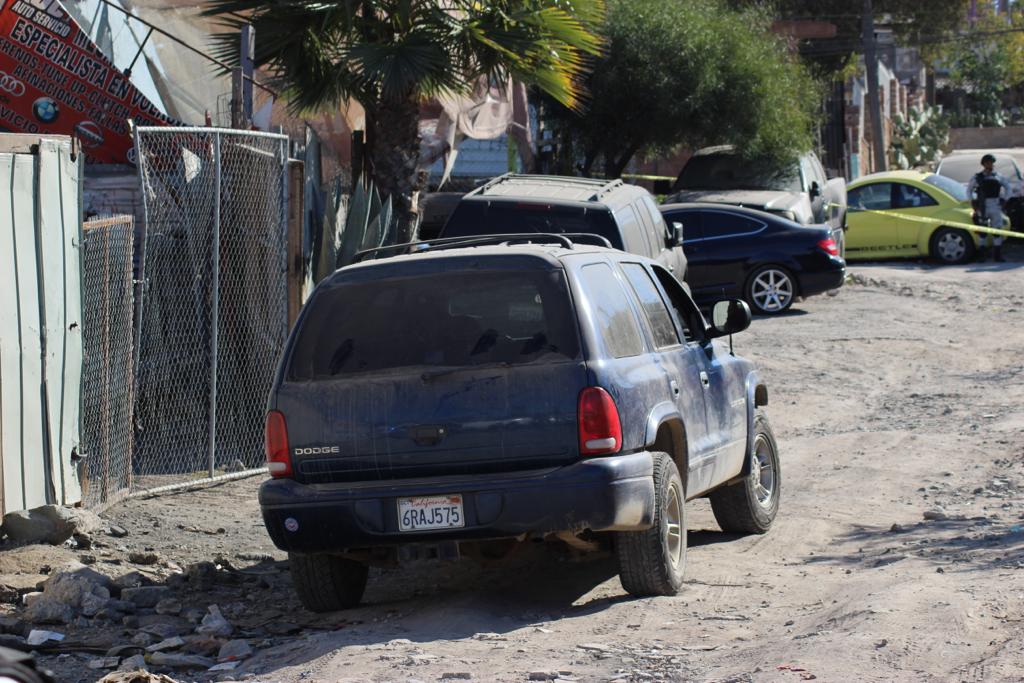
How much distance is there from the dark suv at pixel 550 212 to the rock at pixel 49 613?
6.15 metres

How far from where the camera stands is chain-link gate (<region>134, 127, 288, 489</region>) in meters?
10.1

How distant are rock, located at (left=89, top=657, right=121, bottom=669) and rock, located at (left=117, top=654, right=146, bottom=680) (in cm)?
4

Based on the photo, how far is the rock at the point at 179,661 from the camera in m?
6.01

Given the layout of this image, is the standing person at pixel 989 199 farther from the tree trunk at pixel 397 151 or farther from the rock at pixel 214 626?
the rock at pixel 214 626

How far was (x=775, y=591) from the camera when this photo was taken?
22.7ft

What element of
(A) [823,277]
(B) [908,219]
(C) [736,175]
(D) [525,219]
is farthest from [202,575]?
(B) [908,219]

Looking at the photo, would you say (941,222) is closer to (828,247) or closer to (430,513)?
(828,247)

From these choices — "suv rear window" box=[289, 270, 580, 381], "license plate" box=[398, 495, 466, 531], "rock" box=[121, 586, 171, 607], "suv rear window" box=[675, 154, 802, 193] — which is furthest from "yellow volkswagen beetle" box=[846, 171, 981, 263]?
"license plate" box=[398, 495, 466, 531]

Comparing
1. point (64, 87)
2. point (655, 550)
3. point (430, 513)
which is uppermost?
point (64, 87)

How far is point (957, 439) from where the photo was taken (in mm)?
11195

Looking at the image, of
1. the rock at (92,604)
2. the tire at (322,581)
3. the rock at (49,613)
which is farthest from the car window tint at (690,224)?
the rock at (49,613)

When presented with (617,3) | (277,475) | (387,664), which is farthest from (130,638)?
(617,3)

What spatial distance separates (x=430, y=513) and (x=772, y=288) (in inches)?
528

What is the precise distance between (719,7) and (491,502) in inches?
760
